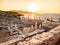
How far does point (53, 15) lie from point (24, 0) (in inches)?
17.4

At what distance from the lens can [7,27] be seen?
1.79 m

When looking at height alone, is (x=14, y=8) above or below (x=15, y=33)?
above

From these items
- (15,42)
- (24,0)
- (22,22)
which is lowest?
(15,42)

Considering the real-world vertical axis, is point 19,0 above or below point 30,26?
above

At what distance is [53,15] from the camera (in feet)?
6.61

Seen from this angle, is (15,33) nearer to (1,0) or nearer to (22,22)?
(22,22)

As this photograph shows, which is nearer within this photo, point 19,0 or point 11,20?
point 11,20

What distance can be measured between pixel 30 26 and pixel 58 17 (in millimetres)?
413

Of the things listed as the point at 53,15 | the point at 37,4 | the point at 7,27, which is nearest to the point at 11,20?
the point at 7,27

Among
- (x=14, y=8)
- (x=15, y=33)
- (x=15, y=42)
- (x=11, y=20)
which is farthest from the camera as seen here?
(x=14, y=8)

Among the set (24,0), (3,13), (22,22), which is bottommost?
(22,22)

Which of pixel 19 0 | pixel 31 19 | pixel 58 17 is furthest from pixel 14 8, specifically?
pixel 58 17

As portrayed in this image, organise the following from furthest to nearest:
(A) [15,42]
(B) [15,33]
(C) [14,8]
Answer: (C) [14,8]
(B) [15,33]
(A) [15,42]

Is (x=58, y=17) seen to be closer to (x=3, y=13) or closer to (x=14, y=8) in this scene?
(x=14, y=8)
